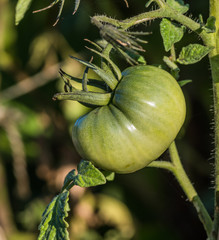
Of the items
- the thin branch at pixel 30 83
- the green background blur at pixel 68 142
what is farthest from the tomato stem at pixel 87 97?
the thin branch at pixel 30 83

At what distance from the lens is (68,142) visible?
2.56m

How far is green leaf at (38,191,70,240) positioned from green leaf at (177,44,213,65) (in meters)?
0.38

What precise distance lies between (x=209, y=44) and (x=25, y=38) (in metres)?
1.81

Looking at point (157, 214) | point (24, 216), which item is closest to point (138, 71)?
point (157, 214)

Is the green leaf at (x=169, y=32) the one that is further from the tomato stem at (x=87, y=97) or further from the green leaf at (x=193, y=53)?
the tomato stem at (x=87, y=97)

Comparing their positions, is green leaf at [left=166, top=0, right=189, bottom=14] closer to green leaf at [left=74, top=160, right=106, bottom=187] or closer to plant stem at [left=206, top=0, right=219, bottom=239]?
plant stem at [left=206, top=0, right=219, bottom=239]

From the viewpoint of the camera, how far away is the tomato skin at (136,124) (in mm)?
917

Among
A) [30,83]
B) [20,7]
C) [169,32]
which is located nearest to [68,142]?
[30,83]

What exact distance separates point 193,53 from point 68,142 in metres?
1.65

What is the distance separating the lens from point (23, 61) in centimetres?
271

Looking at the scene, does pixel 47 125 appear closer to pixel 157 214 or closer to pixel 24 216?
pixel 24 216

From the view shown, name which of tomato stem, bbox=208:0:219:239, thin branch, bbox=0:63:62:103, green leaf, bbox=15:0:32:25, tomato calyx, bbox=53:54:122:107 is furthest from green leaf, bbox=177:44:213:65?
thin branch, bbox=0:63:62:103

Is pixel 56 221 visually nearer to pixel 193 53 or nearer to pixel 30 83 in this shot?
pixel 193 53

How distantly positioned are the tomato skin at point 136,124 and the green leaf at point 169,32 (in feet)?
0.23
